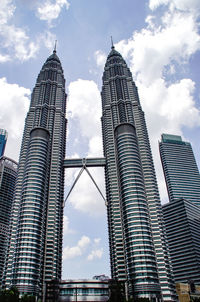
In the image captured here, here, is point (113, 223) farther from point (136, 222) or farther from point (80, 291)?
point (80, 291)

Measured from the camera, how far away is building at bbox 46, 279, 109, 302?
13929 centimetres

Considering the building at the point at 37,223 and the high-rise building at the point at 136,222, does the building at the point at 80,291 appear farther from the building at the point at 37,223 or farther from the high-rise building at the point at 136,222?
the high-rise building at the point at 136,222

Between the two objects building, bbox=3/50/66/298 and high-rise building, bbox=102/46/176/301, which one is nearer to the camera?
high-rise building, bbox=102/46/176/301

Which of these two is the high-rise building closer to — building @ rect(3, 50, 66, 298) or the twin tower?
the twin tower

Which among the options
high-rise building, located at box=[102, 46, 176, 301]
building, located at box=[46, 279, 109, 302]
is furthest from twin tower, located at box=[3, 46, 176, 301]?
building, located at box=[46, 279, 109, 302]

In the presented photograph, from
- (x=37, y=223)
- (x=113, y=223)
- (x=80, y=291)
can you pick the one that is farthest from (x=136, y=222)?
(x=37, y=223)

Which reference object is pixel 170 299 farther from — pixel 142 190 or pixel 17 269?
pixel 17 269

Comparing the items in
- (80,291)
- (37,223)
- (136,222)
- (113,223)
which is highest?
(113,223)

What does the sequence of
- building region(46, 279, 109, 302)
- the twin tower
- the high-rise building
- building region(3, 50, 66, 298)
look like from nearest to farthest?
the high-rise building
the twin tower
building region(3, 50, 66, 298)
building region(46, 279, 109, 302)

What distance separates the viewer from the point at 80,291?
142m

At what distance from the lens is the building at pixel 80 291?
457 feet

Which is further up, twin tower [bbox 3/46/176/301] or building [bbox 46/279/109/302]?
twin tower [bbox 3/46/176/301]

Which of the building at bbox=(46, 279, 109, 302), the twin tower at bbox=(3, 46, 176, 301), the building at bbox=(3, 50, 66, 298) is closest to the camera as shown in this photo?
the twin tower at bbox=(3, 46, 176, 301)

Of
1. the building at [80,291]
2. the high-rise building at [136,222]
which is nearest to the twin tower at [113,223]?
the high-rise building at [136,222]
